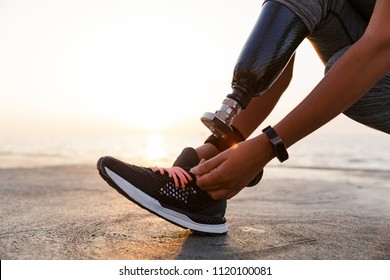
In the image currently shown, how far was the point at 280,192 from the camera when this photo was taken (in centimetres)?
361

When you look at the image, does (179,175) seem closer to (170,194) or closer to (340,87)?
(170,194)

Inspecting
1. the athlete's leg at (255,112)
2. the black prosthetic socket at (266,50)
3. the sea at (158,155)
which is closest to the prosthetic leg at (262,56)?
the black prosthetic socket at (266,50)

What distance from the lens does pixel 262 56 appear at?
141 centimetres

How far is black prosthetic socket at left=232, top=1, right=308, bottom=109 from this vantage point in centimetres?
142

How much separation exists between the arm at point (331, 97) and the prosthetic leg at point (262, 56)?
0.63 feet

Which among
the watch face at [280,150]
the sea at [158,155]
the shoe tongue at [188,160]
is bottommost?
the sea at [158,155]

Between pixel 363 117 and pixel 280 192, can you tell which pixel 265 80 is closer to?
pixel 363 117

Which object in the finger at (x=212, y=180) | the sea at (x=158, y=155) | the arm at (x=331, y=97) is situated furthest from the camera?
the sea at (x=158, y=155)

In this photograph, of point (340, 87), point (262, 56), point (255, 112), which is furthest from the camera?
point (255, 112)

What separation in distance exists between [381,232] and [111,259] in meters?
1.20

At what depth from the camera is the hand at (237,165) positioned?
51.8 inches

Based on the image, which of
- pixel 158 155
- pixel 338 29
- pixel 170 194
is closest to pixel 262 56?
pixel 338 29

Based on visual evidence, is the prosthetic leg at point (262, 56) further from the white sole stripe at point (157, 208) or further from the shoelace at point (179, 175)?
the white sole stripe at point (157, 208)

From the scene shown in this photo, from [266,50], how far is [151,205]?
0.71 m
